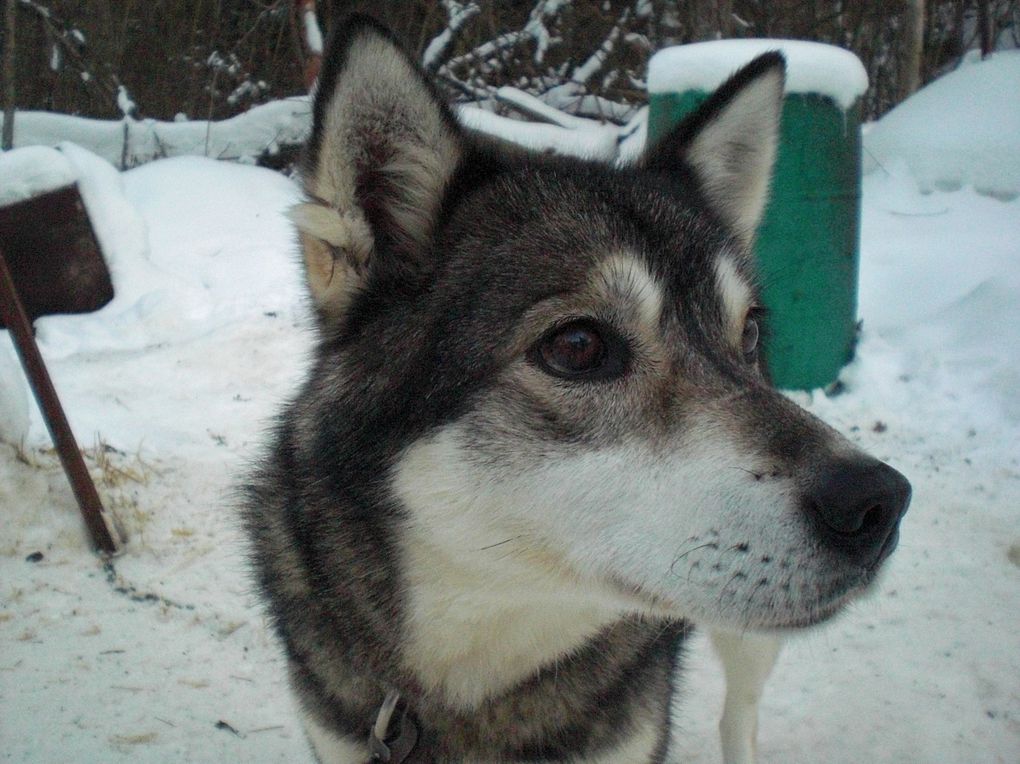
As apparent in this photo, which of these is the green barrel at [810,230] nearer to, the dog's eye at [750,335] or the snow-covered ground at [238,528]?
the snow-covered ground at [238,528]

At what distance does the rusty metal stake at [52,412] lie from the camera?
9.73 feet

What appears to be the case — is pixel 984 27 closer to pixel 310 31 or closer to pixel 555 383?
pixel 310 31

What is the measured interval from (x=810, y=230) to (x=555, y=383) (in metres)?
3.51

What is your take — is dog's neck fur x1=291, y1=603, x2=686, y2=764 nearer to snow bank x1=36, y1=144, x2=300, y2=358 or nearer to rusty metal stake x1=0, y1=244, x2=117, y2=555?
rusty metal stake x1=0, y1=244, x2=117, y2=555

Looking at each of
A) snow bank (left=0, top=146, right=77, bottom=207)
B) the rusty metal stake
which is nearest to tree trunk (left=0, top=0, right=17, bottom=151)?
snow bank (left=0, top=146, right=77, bottom=207)

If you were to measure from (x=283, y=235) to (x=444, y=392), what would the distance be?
6050 mm

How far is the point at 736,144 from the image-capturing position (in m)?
2.20

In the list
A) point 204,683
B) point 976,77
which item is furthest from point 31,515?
point 976,77

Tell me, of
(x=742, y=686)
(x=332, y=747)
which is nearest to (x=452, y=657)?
(x=332, y=747)

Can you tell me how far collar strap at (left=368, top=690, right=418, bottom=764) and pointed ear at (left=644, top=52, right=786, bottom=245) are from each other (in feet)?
5.04

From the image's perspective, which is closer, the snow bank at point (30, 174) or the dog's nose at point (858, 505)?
the dog's nose at point (858, 505)

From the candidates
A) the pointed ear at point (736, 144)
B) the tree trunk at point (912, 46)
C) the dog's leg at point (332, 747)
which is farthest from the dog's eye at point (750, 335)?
the tree trunk at point (912, 46)

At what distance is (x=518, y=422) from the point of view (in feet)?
5.08

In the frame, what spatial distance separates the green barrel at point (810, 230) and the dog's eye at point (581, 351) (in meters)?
2.95
